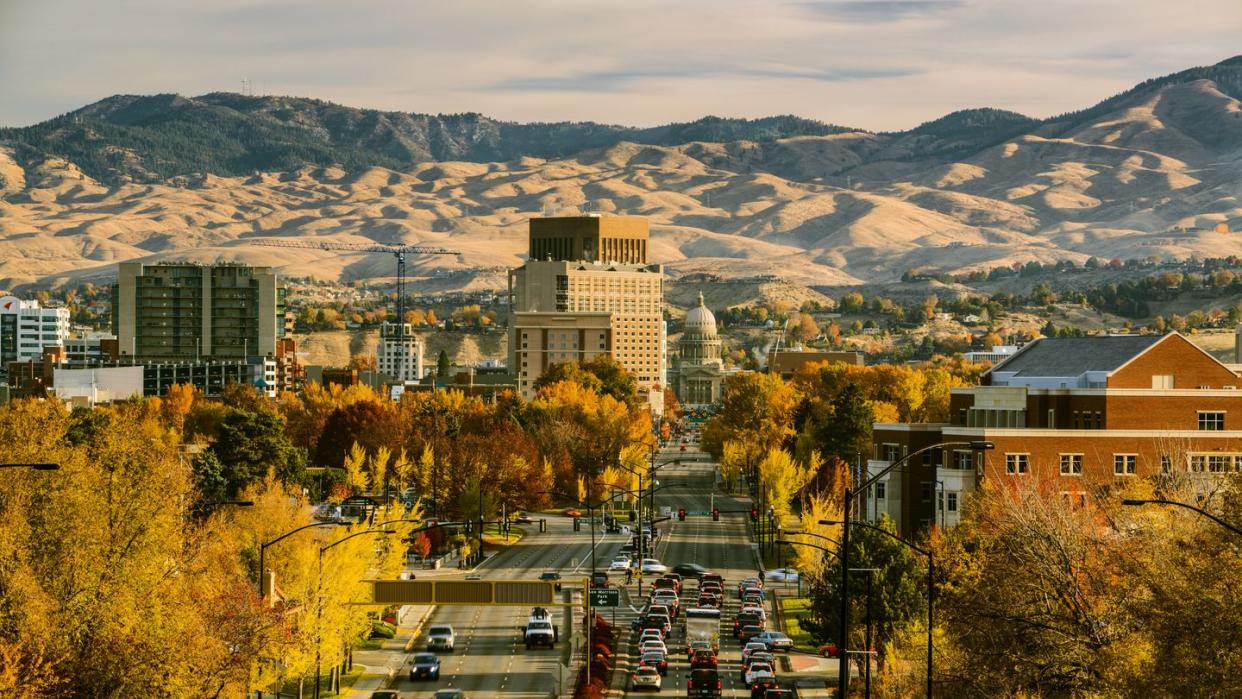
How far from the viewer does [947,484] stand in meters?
121

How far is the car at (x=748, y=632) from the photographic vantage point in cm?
10306

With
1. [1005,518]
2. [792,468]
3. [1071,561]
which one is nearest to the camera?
[1071,561]

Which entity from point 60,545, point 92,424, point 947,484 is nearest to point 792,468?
point 947,484

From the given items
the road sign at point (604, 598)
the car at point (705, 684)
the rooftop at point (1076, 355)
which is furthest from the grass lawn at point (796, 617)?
the rooftop at point (1076, 355)

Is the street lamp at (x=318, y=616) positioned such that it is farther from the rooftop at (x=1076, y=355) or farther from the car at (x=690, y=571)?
the rooftop at (x=1076, y=355)

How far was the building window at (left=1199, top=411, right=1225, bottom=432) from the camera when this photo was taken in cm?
12125

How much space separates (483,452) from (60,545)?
96819 mm

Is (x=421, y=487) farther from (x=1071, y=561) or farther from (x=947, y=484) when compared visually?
(x=1071, y=561)

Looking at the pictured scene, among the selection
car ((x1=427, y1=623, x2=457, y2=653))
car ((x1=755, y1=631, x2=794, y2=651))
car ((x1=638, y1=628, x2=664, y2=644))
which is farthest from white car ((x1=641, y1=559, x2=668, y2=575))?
car ((x1=427, y1=623, x2=457, y2=653))

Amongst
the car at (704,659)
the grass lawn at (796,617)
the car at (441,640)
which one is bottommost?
the grass lawn at (796,617)

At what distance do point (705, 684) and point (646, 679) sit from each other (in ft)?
14.1

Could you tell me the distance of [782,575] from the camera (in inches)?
5103

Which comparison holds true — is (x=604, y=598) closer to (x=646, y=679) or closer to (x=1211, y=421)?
(x=646, y=679)

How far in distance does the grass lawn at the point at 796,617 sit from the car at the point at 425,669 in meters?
18.9
